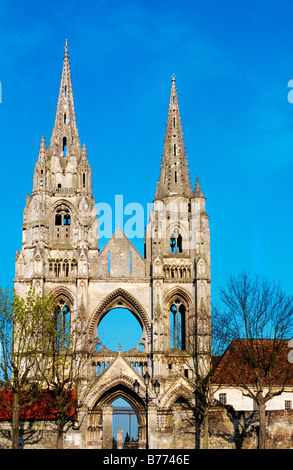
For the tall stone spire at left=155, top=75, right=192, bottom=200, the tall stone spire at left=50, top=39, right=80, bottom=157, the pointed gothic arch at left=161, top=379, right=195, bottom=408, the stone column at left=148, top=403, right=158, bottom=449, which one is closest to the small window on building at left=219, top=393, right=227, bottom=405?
the pointed gothic arch at left=161, top=379, right=195, bottom=408

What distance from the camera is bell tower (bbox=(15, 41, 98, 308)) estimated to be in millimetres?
60125

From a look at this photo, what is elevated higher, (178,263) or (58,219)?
(58,219)

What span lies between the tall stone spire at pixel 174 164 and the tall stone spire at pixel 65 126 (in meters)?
8.01

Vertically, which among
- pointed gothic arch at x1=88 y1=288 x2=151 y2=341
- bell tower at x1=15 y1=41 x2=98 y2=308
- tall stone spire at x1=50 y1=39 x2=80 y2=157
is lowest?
pointed gothic arch at x1=88 y1=288 x2=151 y2=341

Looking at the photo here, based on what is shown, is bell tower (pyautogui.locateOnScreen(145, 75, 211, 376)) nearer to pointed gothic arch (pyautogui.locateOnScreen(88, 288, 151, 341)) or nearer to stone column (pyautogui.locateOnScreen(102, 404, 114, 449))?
pointed gothic arch (pyautogui.locateOnScreen(88, 288, 151, 341))

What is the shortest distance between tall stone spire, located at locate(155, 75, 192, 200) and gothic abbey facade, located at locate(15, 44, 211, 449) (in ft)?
0.35

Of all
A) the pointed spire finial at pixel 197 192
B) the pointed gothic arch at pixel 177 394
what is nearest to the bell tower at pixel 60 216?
the pointed spire finial at pixel 197 192

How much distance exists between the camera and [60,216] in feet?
212

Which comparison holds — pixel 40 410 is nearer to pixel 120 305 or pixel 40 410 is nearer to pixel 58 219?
pixel 120 305

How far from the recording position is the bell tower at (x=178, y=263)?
58.1 meters

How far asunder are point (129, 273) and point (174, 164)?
11.2m

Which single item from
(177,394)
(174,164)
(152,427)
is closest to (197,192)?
(174,164)

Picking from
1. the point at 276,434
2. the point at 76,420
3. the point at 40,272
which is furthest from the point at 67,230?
the point at 276,434
